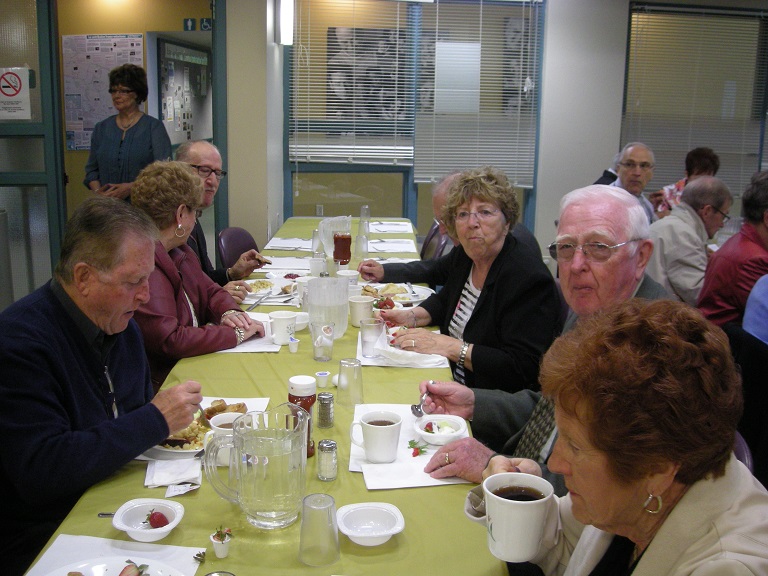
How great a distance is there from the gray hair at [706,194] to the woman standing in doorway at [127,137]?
3633mm

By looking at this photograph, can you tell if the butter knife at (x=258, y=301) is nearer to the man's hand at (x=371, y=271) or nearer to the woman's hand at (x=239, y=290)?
the woman's hand at (x=239, y=290)

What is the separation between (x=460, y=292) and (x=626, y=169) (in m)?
3.05

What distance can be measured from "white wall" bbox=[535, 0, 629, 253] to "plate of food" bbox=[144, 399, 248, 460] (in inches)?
202

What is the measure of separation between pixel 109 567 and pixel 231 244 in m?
3.29

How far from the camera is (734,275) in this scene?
363cm

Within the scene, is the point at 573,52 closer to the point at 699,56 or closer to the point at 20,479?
the point at 699,56

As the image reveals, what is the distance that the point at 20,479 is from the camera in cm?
157

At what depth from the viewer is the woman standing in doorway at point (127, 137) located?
17.3ft

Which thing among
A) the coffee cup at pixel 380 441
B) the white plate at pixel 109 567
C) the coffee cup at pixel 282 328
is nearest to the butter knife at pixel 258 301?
the coffee cup at pixel 282 328

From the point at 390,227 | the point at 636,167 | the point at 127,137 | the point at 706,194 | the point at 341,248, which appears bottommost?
the point at 390,227

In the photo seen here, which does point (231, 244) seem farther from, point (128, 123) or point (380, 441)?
point (380, 441)

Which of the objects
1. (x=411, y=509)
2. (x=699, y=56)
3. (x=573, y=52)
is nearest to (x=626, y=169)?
(x=573, y=52)

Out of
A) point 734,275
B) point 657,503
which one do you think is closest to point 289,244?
point 734,275

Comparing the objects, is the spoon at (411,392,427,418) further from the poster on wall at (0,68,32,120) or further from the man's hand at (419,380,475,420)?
the poster on wall at (0,68,32,120)
